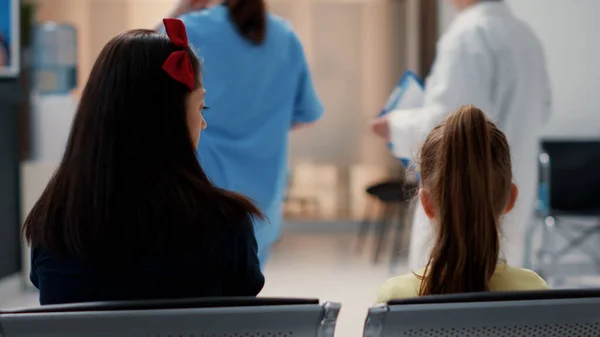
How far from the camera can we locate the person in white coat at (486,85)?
238 cm

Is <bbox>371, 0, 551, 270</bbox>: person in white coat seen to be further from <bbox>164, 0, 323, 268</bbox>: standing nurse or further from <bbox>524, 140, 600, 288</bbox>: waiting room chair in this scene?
<bbox>524, 140, 600, 288</bbox>: waiting room chair

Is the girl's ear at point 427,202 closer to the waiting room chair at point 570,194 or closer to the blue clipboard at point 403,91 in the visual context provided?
the blue clipboard at point 403,91

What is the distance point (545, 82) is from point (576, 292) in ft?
5.22

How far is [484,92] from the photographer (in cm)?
240

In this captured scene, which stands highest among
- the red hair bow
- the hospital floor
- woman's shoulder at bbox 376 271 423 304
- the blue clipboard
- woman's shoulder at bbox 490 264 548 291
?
the red hair bow

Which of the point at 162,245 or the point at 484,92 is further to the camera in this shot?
the point at 484,92

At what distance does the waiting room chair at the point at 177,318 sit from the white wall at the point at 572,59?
4.32 m

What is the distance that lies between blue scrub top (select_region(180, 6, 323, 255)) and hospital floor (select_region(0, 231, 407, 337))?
3.28 feet

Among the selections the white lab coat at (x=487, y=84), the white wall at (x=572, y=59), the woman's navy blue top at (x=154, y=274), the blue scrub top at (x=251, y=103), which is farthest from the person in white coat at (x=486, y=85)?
the white wall at (x=572, y=59)

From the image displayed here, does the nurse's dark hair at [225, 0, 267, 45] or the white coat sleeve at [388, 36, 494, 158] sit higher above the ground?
the nurse's dark hair at [225, 0, 267, 45]

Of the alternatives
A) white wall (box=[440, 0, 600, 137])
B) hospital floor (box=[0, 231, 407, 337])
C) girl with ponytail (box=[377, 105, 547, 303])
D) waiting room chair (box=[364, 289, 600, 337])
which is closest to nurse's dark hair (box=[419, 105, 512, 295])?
girl with ponytail (box=[377, 105, 547, 303])

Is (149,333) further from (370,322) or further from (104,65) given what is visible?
(104,65)

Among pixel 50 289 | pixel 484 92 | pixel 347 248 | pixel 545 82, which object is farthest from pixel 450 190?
pixel 347 248

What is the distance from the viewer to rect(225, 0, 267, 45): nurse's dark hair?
230 cm
